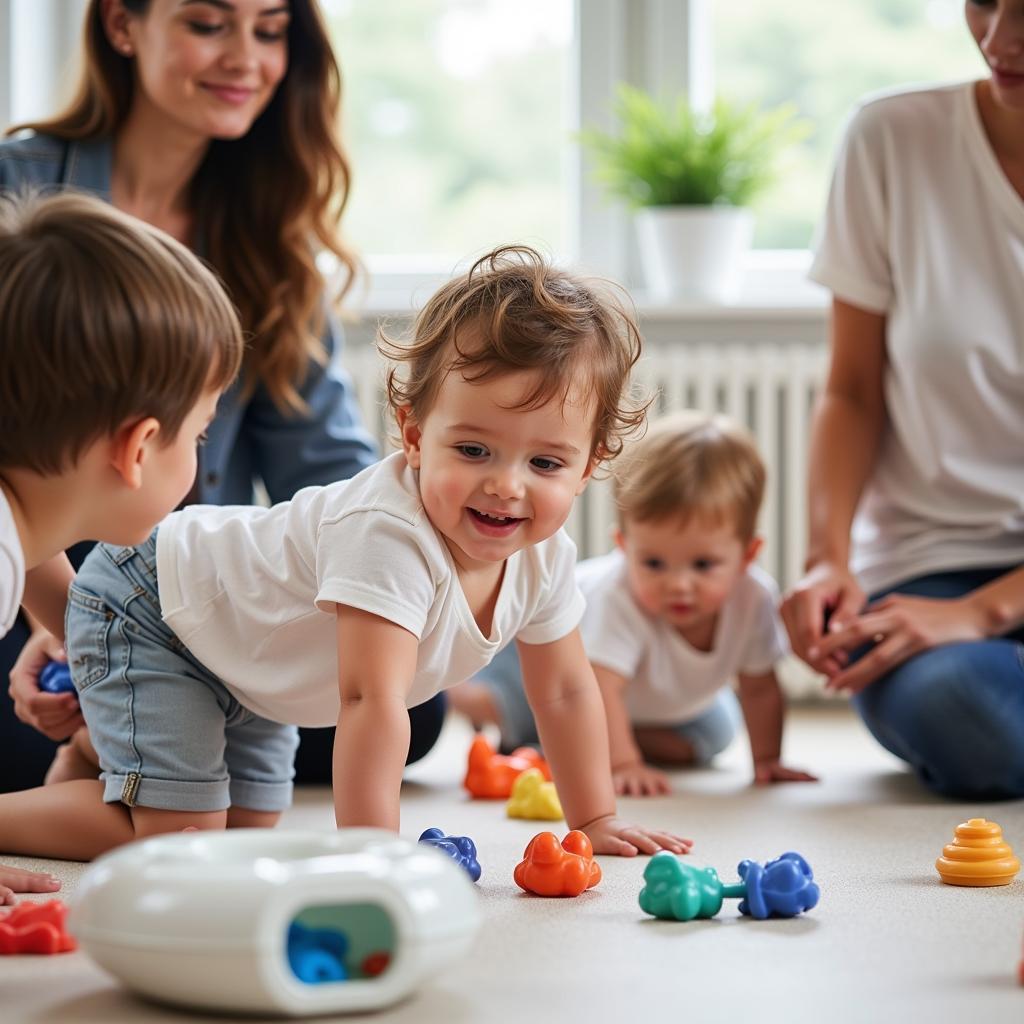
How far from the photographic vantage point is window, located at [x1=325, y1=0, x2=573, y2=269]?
116 inches

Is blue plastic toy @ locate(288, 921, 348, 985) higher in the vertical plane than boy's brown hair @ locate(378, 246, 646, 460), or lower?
lower

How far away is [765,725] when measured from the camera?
1902 mm

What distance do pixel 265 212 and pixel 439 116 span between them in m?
1.27

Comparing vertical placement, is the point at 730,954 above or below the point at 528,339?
below

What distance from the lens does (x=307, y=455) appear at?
185 cm

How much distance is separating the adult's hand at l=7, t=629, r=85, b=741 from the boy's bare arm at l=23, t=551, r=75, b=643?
1.7 inches

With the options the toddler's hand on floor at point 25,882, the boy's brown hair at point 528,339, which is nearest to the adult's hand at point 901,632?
the boy's brown hair at point 528,339

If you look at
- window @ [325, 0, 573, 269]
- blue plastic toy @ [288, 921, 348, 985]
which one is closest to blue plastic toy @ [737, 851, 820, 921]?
blue plastic toy @ [288, 921, 348, 985]

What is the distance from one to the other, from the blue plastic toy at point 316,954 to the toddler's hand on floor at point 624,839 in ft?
1.51

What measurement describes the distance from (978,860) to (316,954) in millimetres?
616

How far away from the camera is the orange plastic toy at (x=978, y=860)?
1216 millimetres

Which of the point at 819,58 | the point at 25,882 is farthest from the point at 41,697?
the point at 819,58

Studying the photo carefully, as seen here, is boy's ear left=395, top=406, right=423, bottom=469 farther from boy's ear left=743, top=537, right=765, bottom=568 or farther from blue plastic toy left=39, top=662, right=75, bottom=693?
boy's ear left=743, top=537, right=765, bottom=568

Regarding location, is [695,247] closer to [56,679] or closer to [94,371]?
[56,679]
